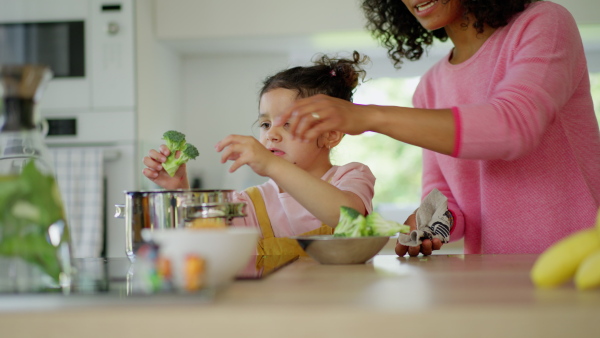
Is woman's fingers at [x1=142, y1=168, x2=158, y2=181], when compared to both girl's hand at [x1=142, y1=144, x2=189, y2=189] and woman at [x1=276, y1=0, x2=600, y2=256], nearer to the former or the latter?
girl's hand at [x1=142, y1=144, x2=189, y2=189]

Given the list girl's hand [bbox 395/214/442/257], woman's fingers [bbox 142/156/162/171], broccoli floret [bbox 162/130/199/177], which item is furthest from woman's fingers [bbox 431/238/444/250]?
woman's fingers [bbox 142/156/162/171]

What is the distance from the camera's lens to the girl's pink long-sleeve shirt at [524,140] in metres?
1.04

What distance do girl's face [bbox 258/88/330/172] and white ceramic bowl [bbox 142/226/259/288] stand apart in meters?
0.92

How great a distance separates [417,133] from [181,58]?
2.68 m

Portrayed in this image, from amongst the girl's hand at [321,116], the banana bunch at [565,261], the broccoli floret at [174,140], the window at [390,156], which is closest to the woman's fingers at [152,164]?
the broccoli floret at [174,140]

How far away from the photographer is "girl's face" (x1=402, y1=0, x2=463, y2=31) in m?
1.38

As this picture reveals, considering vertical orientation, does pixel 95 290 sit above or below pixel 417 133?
below

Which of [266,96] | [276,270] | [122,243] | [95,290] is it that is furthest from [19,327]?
[122,243]

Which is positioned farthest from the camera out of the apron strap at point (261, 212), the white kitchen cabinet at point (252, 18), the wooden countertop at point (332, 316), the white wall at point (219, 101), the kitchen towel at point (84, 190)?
the white wall at point (219, 101)

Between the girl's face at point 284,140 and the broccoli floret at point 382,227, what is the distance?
0.63 metres

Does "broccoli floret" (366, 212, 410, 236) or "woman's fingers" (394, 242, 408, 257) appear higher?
"broccoli floret" (366, 212, 410, 236)

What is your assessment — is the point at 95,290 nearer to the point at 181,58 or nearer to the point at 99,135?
the point at 99,135

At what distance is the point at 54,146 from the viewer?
2.98m

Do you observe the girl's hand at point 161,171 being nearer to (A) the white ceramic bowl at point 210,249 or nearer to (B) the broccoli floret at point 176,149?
(B) the broccoli floret at point 176,149
